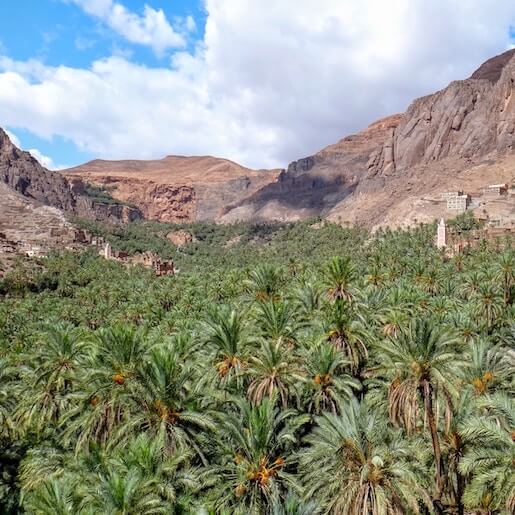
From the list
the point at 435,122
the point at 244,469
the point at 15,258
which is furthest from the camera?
the point at 435,122

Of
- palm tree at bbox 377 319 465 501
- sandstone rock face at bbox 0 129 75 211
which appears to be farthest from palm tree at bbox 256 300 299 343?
sandstone rock face at bbox 0 129 75 211

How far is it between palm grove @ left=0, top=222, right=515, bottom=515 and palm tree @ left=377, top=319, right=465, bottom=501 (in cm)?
7

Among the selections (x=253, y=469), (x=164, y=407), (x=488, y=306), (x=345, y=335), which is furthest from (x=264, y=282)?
(x=253, y=469)

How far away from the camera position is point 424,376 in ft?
65.5

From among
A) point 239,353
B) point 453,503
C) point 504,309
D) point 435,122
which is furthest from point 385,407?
point 435,122

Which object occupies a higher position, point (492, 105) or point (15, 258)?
point (492, 105)

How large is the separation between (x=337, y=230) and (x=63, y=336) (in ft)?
383

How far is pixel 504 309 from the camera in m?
39.5

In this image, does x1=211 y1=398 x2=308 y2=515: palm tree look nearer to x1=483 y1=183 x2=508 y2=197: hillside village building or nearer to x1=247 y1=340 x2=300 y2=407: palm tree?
x1=247 y1=340 x2=300 y2=407: palm tree

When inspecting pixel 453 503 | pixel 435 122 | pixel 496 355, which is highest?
pixel 435 122

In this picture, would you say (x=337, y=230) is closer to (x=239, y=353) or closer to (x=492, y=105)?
(x=492, y=105)

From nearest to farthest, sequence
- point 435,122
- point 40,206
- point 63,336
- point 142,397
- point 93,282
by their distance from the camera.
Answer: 1. point 142,397
2. point 63,336
3. point 93,282
4. point 40,206
5. point 435,122

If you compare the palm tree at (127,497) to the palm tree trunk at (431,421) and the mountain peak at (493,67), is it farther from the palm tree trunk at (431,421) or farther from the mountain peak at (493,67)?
the mountain peak at (493,67)

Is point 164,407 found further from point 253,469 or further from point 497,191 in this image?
point 497,191
